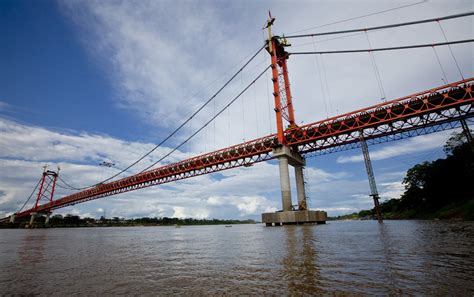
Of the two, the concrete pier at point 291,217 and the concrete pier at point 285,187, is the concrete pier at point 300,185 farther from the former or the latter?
the concrete pier at point 285,187

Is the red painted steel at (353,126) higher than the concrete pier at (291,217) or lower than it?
higher

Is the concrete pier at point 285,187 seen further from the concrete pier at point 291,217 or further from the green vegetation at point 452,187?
the green vegetation at point 452,187

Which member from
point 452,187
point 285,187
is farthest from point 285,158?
point 452,187

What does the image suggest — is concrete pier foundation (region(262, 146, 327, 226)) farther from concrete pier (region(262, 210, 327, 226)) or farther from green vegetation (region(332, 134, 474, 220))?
green vegetation (region(332, 134, 474, 220))

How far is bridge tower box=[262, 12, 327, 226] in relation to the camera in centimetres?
3534

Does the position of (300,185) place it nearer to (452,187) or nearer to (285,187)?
(285,187)

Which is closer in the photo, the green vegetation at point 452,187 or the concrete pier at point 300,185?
the green vegetation at point 452,187

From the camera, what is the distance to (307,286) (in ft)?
14.2

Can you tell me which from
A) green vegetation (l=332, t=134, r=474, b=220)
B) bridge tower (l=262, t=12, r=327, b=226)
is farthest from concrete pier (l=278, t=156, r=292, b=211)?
green vegetation (l=332, t=134, r=474, b=220)

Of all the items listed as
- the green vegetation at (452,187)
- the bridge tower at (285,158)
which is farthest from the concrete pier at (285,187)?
the green vegetation at (452,187)

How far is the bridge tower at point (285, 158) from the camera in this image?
116 feet

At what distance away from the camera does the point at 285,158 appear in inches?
1526

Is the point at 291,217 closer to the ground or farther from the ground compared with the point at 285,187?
closer to the ground

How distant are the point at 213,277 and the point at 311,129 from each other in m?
35.9
